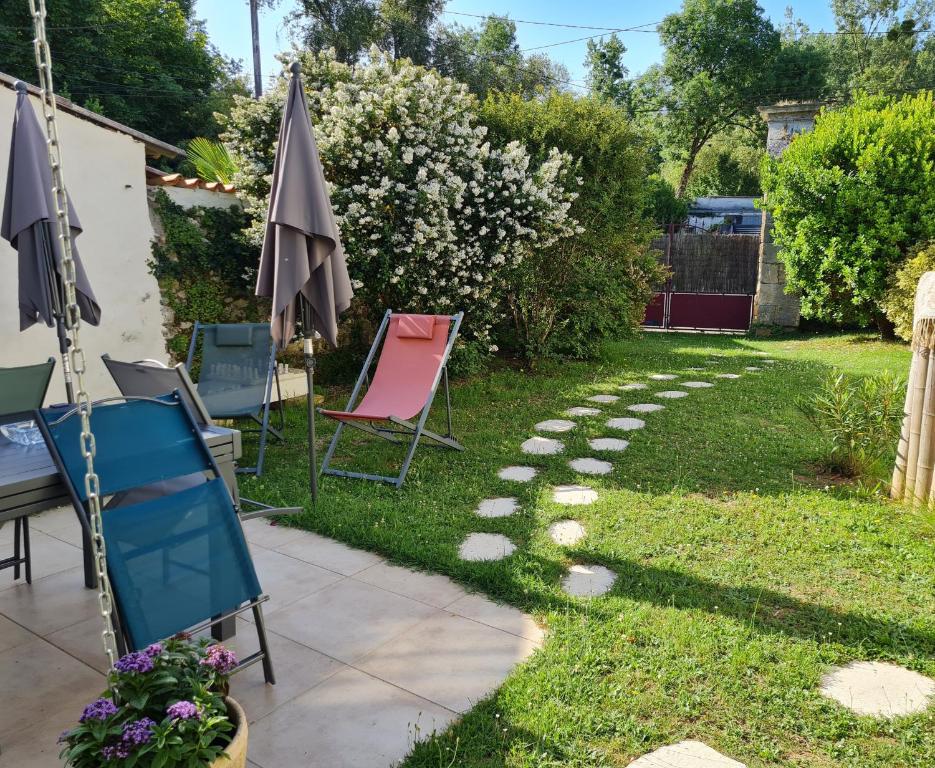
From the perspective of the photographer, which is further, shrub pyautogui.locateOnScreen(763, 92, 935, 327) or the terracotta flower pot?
shrub pyautogui.locateOnScreen(763, 92, 935, 327)

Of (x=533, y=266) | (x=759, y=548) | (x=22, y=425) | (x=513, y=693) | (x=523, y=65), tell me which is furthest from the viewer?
(x=523, y=65)

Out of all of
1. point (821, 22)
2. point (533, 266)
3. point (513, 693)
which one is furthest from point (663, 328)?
point (821, 22)

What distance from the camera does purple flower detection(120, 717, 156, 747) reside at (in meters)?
1.40

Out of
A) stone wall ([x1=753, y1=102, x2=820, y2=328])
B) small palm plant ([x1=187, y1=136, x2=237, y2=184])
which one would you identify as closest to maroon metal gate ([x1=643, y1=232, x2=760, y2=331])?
stone wall ([x1=753, y1=102, x2=820, y2=328])

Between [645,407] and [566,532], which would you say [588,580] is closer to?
[566,532]

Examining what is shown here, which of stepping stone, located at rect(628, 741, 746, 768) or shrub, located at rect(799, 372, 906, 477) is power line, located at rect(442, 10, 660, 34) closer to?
shrub, located at rect(799, 372, 906, 477)

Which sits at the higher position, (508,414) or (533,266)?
(533,266)

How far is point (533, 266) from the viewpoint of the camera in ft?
26.4

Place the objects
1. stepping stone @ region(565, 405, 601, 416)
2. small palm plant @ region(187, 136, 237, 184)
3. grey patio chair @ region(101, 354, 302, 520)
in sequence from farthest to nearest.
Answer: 1. small palm plant @ region(187, 136, 237, 184)
2. stepping stone @ region(565, 405, 601, 416)
3. grey patio chair @ region(101, 354, 302, 520)

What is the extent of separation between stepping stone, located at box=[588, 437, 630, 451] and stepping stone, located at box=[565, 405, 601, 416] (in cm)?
81

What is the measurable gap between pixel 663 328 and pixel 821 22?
3036cm

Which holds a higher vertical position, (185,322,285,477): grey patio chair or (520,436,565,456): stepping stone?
(185,322,285,477): grey patio chair

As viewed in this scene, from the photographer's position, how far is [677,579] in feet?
9.87

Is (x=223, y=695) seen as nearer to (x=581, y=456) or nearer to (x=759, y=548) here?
(x=759, y=548)
